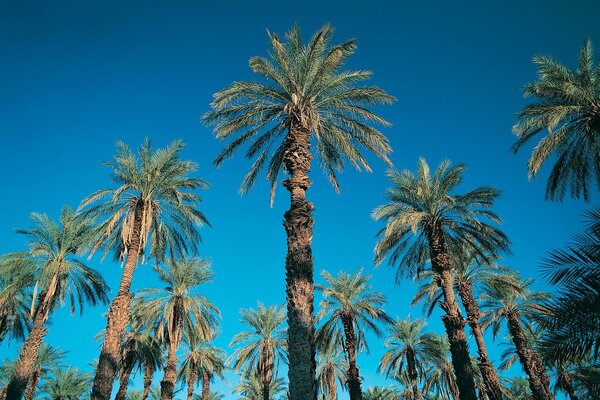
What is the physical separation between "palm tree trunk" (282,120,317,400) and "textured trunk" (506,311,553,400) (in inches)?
706

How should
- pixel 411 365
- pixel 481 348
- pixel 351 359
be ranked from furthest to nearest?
pixel 411 365, pixel 351 359, pixel 481 348

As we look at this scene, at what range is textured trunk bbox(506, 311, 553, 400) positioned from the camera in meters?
22.4

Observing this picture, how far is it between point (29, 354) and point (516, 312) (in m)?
27.8

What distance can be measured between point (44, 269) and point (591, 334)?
2403 cm

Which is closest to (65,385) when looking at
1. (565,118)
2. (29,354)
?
(29,354)

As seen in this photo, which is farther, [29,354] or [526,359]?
[526,359]

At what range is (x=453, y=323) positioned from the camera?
17.3 m

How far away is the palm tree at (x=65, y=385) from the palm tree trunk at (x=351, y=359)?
29085mm

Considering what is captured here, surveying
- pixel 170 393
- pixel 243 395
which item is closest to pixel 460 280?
pixel 170 393

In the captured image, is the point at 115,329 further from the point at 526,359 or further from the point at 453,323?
the point at 526,359

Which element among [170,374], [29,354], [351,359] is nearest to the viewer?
[29,354]

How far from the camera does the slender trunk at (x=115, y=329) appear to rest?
1568 cm

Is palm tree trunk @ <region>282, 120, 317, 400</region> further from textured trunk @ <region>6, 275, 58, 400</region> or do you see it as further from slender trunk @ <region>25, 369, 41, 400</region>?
slender trunk @ <region>25, 369, 41, 400</region>

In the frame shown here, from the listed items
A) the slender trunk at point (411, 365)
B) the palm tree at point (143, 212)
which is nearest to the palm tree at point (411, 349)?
the slender trunk at point (411, 365)
